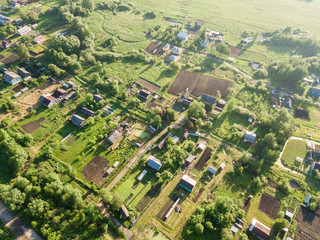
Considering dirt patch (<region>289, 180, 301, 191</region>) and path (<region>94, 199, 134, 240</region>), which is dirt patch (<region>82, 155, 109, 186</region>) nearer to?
path (<region>94, 199, 134, 240</region>)

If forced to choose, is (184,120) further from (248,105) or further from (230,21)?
(230,21)

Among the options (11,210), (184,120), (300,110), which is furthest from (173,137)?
(300,110)

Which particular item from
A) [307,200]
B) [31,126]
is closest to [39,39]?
[31,126]

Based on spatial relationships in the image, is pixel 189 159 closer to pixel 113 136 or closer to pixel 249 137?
pixel 249 137

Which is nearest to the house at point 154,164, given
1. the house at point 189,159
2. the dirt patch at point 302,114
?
the house at point 189,159

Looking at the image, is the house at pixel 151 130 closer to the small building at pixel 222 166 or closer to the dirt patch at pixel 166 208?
the dirt patch at pixel 166 208

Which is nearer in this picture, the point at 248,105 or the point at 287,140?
the point at 287,140
